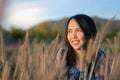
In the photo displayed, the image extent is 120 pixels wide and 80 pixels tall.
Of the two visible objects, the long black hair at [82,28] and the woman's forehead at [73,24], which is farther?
the long black hair at [82,28]

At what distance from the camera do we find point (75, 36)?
3633 millimetres

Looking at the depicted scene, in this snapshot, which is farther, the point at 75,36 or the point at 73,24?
the point at 73,24

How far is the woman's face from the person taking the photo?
362 centimetres

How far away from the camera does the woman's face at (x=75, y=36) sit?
3.62 meters

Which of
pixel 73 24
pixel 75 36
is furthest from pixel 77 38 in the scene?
pixel 73 24

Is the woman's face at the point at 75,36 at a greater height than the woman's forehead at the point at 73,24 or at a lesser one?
lesser

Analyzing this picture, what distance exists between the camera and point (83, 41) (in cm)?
373

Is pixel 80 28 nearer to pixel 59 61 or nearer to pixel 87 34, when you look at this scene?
pixel 87 34

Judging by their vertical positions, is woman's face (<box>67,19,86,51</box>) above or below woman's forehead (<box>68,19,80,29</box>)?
below

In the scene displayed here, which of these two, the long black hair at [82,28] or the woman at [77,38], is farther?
the long black hair at [82,28]

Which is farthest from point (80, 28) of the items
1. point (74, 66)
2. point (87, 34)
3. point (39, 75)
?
point (39, 75)

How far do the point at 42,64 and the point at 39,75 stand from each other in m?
0.36

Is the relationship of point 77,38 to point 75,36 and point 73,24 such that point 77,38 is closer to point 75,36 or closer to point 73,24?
point 75,36

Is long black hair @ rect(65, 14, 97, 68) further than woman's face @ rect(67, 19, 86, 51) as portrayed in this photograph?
Yes
